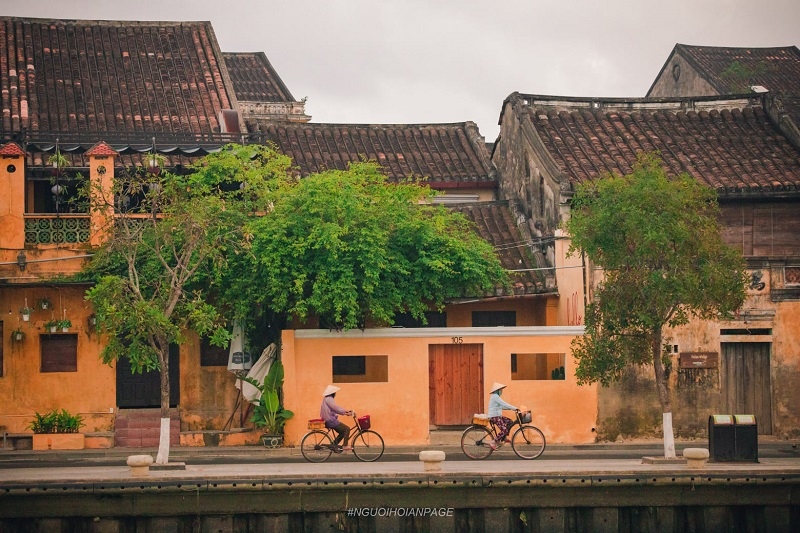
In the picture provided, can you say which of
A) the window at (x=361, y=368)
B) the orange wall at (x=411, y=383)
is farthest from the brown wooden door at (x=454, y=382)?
the window at (x=361, y=368)

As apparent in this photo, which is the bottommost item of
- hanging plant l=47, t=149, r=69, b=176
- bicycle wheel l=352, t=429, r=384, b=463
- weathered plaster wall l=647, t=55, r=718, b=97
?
bicycle wheel l=352, t=429, r=384, b=463

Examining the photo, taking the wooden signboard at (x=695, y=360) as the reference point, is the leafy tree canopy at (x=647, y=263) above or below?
above

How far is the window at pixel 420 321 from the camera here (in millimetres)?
31234

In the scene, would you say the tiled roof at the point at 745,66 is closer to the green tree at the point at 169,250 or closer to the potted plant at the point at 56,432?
the green tree at the point at 169,250

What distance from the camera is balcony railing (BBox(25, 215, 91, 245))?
28.5 meters

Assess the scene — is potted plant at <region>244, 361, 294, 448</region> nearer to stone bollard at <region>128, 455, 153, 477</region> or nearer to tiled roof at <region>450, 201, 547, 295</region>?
tiled roof at <region>450, 201, 547, 295</region>

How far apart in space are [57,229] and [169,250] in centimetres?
285

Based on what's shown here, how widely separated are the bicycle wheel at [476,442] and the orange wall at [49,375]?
858 cm

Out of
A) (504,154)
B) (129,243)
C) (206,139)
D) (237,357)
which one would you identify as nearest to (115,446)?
(237,357)

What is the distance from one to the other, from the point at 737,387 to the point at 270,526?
520 inches

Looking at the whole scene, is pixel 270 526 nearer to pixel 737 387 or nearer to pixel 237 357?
pixel 237 357

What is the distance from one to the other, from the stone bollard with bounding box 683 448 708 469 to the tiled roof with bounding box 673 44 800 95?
78.1 feet

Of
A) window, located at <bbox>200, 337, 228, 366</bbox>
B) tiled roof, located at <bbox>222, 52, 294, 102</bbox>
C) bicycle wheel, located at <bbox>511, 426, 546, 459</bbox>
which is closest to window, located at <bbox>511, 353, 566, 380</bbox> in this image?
bicycle wheel, located at <bbox>511, 426, 546, 459</bbox>

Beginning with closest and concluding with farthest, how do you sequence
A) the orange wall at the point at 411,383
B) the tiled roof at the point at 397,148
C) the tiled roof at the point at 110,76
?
the orange wall at the point at 411,383 < the tiled roof at the point at 110,76 < the tiled roof at the point at 397,148
